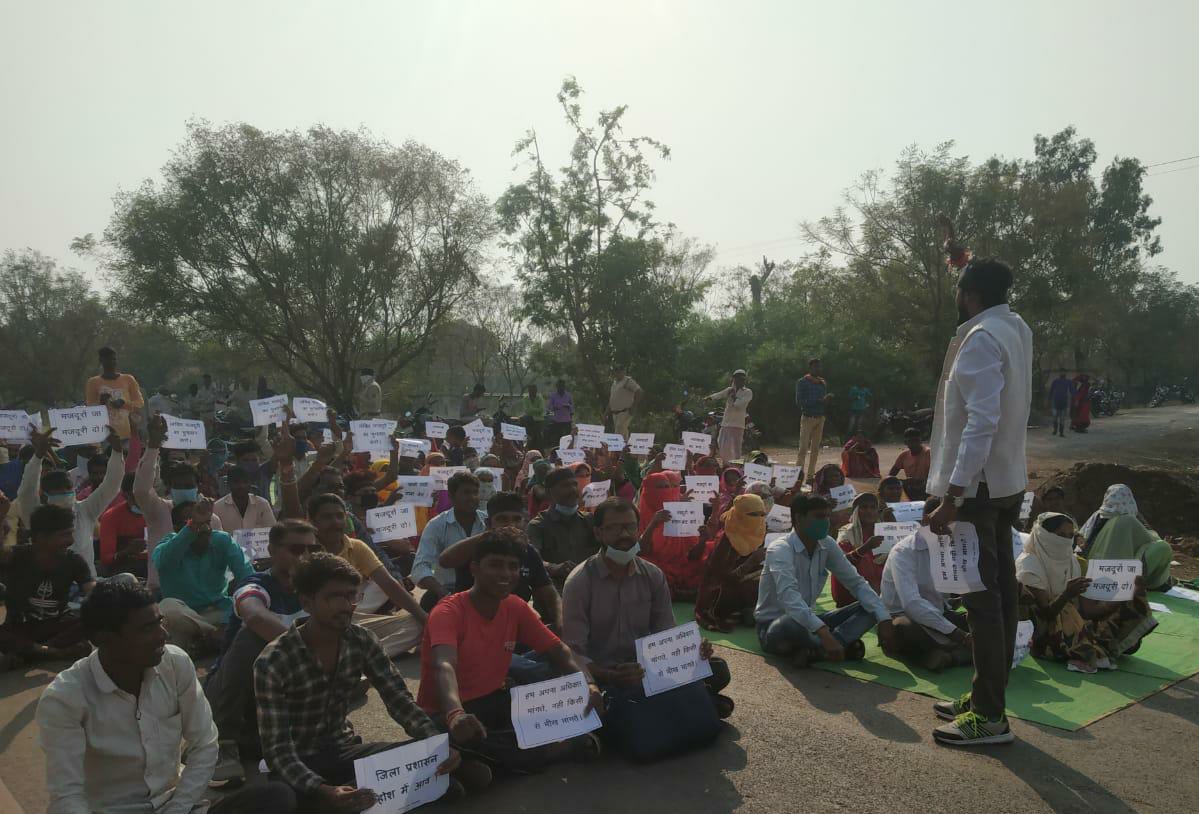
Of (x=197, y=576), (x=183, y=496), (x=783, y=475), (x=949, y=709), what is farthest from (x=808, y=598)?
(x=183, y=496)

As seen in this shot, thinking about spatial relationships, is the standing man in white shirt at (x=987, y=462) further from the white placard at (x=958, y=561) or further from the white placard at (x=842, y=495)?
the white placard at (x=842, y=495)

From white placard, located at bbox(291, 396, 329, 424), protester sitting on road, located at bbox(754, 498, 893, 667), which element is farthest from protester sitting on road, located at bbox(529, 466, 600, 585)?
white placard, located at bbox(291, 396, 329, 424)

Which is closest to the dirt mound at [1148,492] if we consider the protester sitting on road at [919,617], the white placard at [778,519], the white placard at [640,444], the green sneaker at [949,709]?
the white placard at [778,519]

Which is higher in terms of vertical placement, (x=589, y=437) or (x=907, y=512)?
(x=589, y=437)

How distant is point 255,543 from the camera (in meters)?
6.40

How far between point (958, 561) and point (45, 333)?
143 feet

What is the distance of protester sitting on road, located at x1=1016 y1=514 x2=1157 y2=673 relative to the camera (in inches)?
229

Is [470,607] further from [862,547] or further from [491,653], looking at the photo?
[862,547]

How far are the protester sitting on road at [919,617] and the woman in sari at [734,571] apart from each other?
1.17 m

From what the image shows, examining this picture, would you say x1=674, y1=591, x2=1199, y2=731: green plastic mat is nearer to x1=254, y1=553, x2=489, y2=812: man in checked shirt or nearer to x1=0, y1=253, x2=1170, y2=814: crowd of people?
x1=0, y1=253, x2=1170, y2=814: crowd of people

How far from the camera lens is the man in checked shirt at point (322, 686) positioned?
321 centimetres

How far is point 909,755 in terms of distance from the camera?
420 cm

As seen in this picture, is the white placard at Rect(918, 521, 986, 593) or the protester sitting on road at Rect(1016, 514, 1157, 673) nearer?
the white placard at Rect(918, 521, 986, 593)

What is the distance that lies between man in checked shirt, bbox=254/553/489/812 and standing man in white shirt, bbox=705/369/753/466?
10891 millimetres
